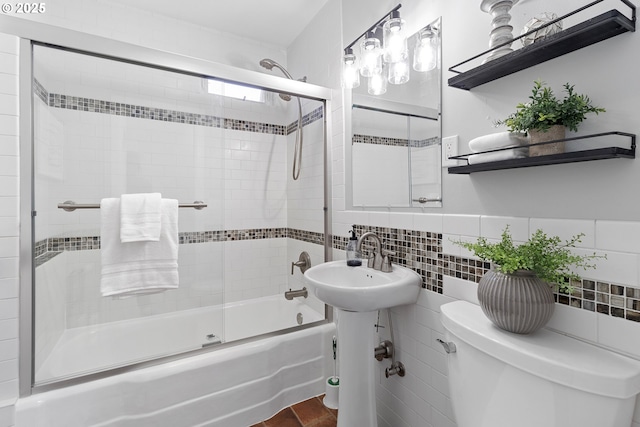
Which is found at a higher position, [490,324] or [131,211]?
[131,211]

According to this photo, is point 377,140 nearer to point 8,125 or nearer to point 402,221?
point 402,221

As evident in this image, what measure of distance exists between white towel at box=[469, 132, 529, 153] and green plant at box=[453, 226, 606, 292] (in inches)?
10.9

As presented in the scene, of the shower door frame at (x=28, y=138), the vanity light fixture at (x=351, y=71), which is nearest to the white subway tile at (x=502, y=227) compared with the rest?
the vanity light fixture at (x=351, y=71)

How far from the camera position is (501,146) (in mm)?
976

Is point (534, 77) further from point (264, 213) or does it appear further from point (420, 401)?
point (264, 213)

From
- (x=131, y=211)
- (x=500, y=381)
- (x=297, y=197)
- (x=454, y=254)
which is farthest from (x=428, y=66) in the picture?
(x=131, y=211)

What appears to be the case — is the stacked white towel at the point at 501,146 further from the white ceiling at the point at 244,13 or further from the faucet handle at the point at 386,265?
the white ceiling at the point at 244,13

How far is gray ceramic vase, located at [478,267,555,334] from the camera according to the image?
86cm

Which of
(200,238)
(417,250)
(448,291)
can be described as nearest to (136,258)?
(200,238)

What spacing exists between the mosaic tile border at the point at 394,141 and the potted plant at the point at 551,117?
455 millimetres

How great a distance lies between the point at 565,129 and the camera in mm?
879

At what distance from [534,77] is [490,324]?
2.63 feet

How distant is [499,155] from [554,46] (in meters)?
0.32

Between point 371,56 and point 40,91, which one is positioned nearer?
point 40,91
